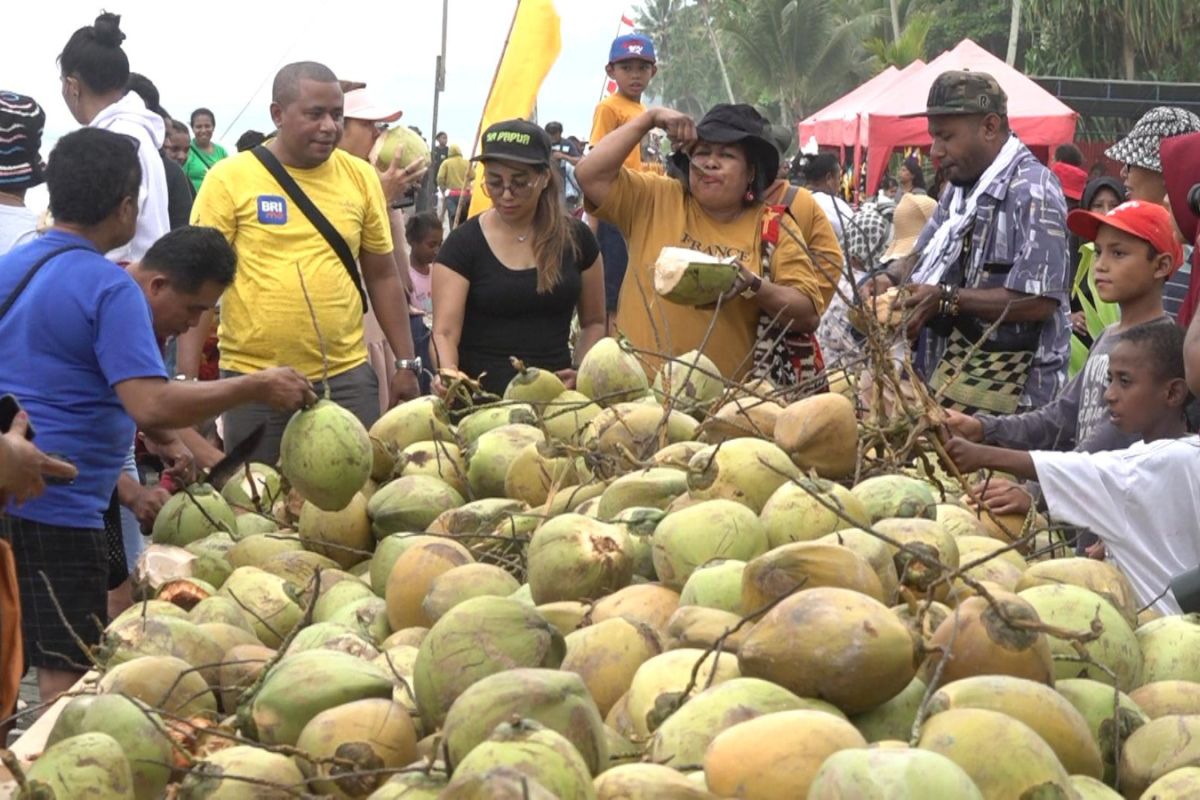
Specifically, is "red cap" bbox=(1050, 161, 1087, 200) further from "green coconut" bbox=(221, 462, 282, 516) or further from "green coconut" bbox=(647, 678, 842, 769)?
"green coconut" bbox=(647, 678, 842, 769)

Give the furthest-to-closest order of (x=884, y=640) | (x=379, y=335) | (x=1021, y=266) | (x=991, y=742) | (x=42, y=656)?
(x=379, y=335)
(x=1021, y=266)
(x=42, y=656)
(x=884, y=640)
(x=991, y=742)

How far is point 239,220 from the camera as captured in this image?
4.94 m

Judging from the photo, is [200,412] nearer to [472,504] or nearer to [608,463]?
[472,504]

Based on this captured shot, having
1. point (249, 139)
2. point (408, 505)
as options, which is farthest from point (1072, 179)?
point (408, 505)

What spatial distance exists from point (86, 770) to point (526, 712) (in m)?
0.58

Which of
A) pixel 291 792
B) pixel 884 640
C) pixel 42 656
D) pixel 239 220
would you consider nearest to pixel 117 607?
pixel 42 656

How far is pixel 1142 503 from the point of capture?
3.13 meters

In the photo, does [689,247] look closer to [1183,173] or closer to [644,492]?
[1183,173]

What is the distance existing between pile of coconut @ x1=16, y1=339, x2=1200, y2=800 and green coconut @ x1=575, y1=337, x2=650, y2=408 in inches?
22.8

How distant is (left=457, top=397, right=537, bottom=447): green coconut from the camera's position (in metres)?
3.60

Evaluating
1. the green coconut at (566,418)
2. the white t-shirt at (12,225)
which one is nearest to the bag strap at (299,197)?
the white t-shirt at (12,225)

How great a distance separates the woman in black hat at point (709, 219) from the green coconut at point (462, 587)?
7.03ft

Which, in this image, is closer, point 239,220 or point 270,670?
point 270,670

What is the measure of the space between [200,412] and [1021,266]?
7.74 feet
